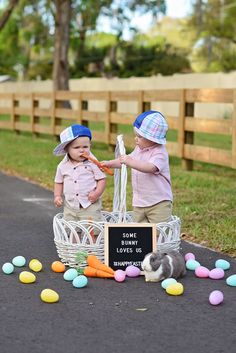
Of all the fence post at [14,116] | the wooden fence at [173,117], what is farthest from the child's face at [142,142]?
the fence post at [14,116]

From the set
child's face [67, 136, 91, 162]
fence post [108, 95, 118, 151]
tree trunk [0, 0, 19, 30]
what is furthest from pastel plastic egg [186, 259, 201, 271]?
tree trunk [0, 0, 19, 30]

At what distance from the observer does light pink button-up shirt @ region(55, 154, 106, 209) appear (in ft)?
19.3

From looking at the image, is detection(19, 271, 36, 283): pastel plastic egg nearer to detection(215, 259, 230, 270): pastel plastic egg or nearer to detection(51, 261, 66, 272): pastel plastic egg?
detection(51, 261, 66, 272): pastel plastic egg

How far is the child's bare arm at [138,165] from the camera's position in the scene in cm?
549

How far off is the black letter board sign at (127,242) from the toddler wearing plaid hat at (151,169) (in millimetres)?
497

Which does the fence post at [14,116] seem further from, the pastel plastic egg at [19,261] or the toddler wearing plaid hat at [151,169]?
the pastel plastic egg at [19,261]

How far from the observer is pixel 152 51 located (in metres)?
55.3

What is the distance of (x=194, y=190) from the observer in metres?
9.38

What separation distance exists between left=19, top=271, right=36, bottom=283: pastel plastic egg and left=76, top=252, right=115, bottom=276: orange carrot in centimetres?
44

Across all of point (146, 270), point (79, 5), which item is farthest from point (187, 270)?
point (79, 5)

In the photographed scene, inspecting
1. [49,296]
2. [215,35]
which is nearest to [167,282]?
[49,296]

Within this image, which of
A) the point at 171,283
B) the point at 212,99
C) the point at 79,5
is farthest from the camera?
the point at 79,5

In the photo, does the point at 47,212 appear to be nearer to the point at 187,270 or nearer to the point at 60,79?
the point at 187,270

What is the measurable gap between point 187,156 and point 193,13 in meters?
44.3
